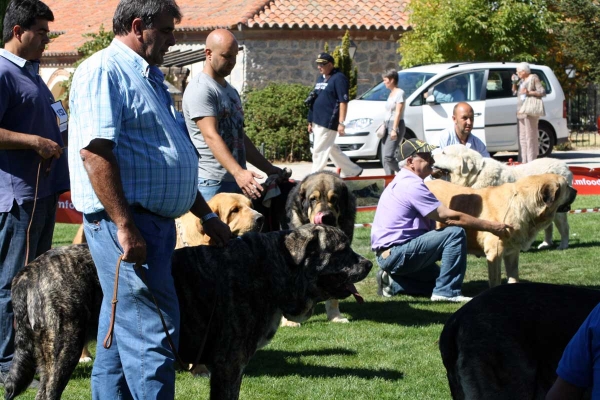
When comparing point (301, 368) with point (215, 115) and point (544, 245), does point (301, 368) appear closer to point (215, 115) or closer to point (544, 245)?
point (215, 115)

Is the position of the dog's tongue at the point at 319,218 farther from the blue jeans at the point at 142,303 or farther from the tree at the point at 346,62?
the tree at the point at 346,62

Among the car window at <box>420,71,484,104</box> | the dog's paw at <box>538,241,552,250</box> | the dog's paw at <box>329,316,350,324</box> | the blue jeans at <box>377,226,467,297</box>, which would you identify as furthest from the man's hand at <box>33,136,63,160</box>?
the car window at <box>420,71,484,104</box>

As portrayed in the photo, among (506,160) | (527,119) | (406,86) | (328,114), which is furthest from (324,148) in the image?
(506,160)

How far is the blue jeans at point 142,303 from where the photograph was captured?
12.3ft

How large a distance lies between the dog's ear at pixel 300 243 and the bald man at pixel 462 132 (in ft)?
19.2

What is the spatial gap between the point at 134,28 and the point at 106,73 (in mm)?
277

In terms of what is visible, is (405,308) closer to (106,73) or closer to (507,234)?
(507,234)

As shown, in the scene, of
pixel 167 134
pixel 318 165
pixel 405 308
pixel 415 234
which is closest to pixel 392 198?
pixel 415 234

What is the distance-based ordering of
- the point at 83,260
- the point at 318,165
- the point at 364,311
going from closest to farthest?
the point at 83,260 < the point at 364,311 < the point at 318,165

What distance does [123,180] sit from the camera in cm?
370

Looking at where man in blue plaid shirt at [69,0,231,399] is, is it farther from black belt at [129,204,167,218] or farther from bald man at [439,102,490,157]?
bald man at [439,102,490,157]

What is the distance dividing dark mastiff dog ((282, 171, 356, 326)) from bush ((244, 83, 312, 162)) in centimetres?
1481

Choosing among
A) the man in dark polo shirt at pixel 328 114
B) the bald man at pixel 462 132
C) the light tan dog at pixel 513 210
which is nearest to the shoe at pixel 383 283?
the light tan dog at pixel 513 210

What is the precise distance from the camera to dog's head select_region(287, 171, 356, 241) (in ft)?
22.2
